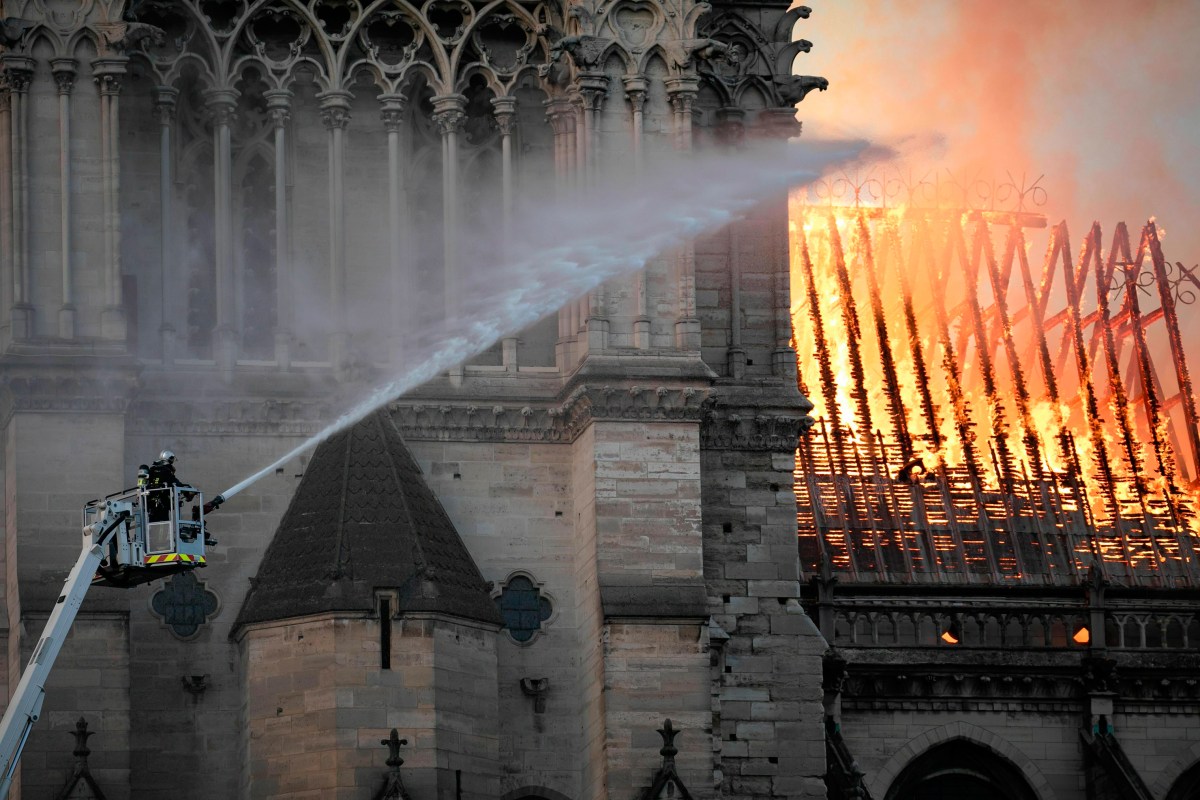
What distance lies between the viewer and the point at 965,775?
6019 cm

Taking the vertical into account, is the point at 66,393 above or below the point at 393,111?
below

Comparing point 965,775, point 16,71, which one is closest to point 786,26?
point 16,71

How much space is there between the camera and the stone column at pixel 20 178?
48.5 meters

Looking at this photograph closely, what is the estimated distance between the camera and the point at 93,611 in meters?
47.2

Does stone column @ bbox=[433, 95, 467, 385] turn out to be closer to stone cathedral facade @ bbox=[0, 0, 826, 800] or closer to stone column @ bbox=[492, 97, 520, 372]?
stone cathedral facade @ bbox=[0, 0, 826, 800]

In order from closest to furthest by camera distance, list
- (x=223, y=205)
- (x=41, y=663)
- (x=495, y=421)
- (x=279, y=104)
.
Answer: (x=41, y=663)
(x=495, y=421)
(x=223, y=205)
(x=279, y=104)

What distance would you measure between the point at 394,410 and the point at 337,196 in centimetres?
314

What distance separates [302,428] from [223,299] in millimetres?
2106

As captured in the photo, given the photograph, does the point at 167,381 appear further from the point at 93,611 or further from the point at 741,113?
the point at 741,113

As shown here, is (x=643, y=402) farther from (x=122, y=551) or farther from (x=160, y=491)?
(x=122, y=551)

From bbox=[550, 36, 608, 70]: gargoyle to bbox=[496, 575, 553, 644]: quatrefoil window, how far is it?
6847 mm

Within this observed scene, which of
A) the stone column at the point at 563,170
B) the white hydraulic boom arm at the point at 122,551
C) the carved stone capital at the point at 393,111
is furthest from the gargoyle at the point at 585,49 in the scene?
the white hydraulic boom arm at the point at 122,551

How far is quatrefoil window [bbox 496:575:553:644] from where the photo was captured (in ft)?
162

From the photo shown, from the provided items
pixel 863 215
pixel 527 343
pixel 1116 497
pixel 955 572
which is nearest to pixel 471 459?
pixel 527 343
